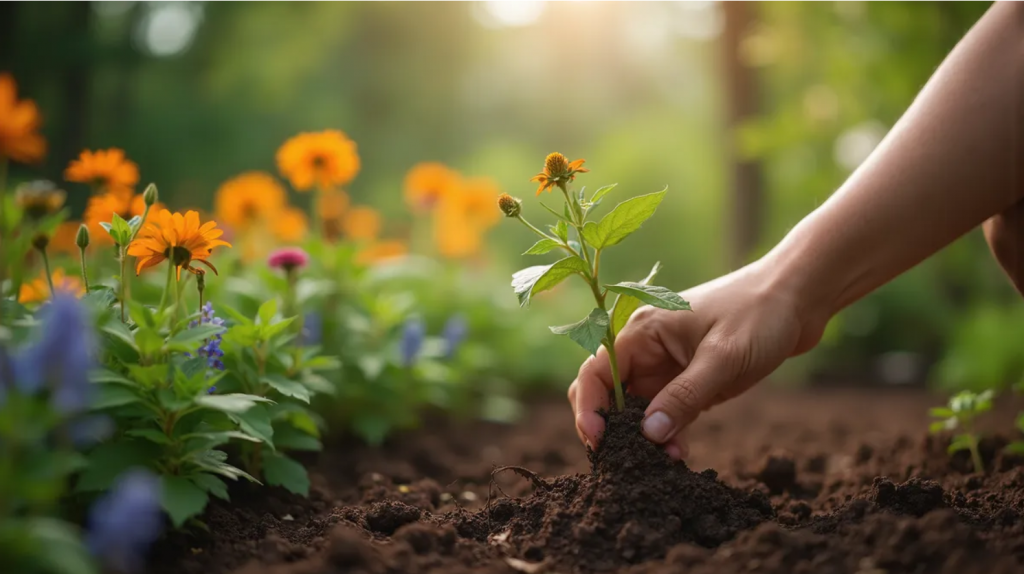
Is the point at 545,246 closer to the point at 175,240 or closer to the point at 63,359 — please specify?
the point at 175,240

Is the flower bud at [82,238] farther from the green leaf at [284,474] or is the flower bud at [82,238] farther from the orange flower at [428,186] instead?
the orange flower at [428,186]

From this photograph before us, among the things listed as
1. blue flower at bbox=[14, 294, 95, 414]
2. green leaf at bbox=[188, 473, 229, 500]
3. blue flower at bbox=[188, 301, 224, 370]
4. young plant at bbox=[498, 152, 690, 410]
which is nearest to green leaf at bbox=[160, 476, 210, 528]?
green leaf at bbox=[188, 473, 229, 500]

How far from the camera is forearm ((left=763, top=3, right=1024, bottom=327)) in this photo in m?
1.72

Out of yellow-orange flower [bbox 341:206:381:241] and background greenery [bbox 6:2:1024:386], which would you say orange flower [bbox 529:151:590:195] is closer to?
background greenery [bbox 6:2:1024:386]

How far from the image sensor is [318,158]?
105 inches

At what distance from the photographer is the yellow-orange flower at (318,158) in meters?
2.64

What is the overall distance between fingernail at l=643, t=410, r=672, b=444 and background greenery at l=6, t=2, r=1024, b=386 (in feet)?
4.94

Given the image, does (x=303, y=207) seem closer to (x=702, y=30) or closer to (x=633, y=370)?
(x=702, y=30)

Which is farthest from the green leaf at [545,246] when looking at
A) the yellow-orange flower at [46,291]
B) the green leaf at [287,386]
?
the yellow-orange flower at [46,291]

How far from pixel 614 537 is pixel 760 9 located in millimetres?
5510

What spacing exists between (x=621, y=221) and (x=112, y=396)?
95 cm

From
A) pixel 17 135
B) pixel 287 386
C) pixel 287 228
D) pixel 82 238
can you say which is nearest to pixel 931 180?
pixel 287 386

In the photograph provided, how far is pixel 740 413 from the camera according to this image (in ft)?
12.5

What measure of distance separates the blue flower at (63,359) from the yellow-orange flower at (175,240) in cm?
48
